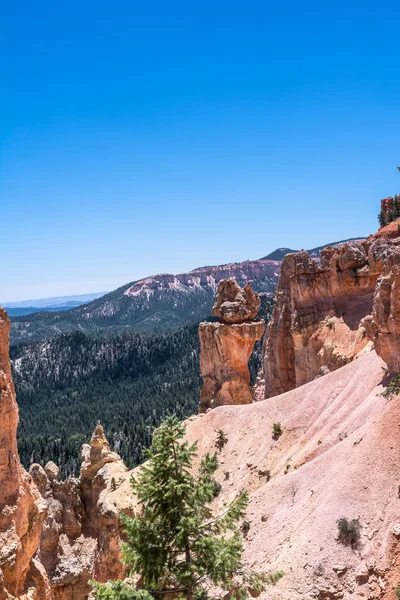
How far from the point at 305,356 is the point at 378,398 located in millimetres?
18126

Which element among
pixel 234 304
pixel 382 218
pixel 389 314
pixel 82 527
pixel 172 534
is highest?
pixel 382 218

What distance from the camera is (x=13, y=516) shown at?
13.3 metres

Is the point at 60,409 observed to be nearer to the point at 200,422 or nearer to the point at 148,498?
the point at 200,422

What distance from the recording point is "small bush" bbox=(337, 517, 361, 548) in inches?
687

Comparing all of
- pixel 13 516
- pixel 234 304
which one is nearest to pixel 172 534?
pixel 13 516

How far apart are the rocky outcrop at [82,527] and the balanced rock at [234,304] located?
17864 millimetres

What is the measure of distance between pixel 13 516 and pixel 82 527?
19.8 metres

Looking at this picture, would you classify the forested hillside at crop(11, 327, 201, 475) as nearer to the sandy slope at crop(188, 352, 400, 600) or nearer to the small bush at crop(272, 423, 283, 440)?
the sandy slope at crop(188, 352, 400, 600)

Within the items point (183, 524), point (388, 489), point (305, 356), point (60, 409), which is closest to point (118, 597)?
point (183, 524)

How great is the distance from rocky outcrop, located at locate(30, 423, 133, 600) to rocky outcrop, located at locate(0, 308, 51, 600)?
1113 centimetres

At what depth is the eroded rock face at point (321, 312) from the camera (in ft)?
126

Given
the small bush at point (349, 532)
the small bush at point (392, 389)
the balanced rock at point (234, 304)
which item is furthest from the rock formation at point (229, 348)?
the small bush at point (349, 532)

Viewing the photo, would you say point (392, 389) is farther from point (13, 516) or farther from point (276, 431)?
point (13, 516)

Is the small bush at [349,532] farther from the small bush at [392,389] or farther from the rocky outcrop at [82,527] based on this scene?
the rocky outcrop at [82,527]
